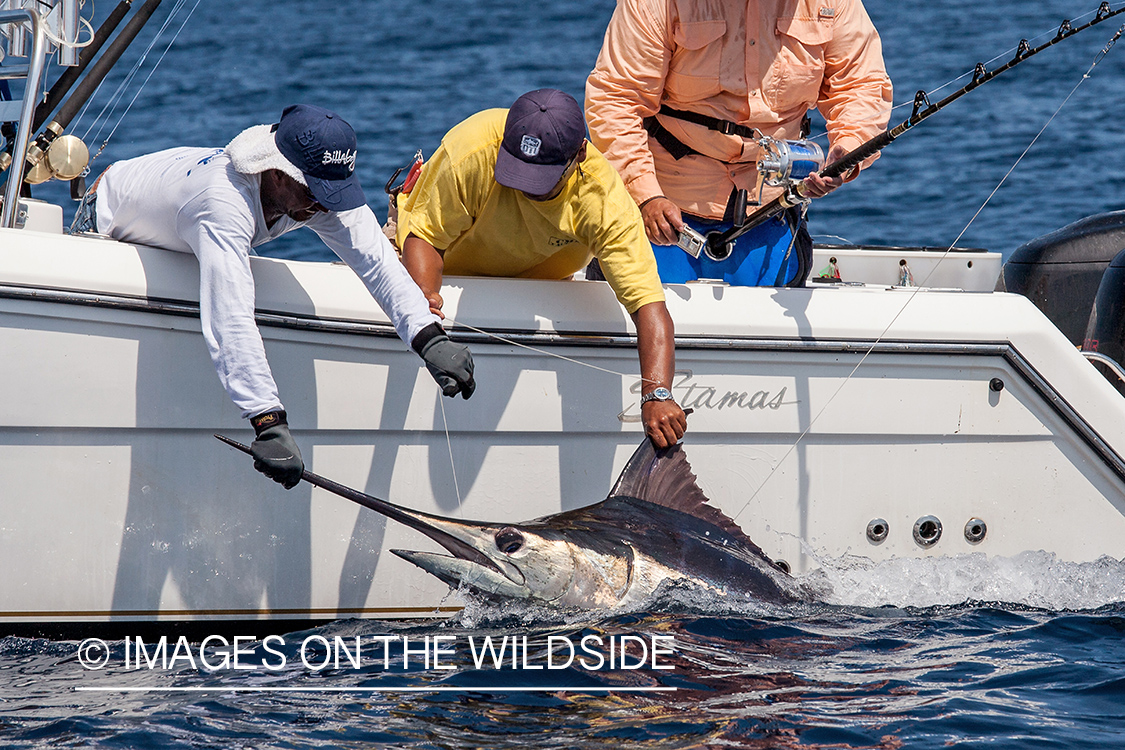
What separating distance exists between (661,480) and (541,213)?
91 cm

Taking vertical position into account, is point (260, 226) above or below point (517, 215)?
below

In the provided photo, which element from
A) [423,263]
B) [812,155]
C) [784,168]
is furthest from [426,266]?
[812,155]

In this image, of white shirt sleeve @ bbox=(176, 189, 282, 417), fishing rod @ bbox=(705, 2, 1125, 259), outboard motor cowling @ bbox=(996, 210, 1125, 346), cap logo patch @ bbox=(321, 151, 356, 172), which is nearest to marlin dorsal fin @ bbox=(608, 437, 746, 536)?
fishing rod @ bbox=(705, 2, 1125, 259)

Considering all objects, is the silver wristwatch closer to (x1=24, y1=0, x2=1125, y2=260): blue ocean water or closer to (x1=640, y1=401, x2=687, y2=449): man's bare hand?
(x1=640, y1=401, x2=687, y2=449): man's bare hand

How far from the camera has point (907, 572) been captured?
3986mm

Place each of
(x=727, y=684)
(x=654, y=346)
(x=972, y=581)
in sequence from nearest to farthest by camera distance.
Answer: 1. (x=727, y=684)
2. (x=654, y=346)
3. (x=972, y=581)

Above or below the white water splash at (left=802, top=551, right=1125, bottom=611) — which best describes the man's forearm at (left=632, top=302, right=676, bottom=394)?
above

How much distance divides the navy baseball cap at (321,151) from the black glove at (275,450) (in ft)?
2.05

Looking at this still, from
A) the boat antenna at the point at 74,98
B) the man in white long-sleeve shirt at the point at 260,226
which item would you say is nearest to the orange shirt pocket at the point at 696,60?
the man in white long-sleeve shirt at the point at 260,226

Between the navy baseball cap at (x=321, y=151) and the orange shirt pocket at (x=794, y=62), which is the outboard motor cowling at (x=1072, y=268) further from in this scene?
the navy baseball cap at (x=321, y=151)

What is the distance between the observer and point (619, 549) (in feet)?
11.1

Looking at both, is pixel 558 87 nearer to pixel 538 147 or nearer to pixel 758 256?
pixel 758 256
